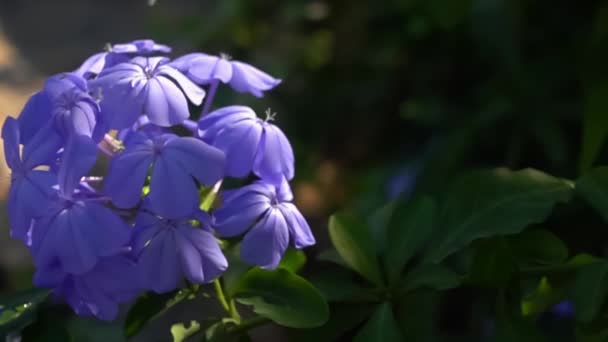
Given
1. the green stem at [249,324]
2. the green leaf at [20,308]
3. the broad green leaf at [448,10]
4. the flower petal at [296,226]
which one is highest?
the flower petal at [296,226]

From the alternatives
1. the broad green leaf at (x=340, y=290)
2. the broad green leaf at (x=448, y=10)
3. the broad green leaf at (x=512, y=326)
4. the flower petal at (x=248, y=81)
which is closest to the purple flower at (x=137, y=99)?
the flower petal at (x=248, y=81)

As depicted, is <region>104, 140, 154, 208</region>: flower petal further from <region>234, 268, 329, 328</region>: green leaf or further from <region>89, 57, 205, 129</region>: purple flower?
<region>234, 268, 329, 328</region>: green leaf

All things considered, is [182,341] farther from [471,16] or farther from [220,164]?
[471,16]

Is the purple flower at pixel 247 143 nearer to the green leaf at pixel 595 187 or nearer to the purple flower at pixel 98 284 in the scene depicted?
the purple flower at pixel 98 284

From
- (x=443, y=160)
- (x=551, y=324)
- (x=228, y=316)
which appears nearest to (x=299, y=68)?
(x=443, y=160)

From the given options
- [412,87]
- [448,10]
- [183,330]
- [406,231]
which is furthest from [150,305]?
[412,87]

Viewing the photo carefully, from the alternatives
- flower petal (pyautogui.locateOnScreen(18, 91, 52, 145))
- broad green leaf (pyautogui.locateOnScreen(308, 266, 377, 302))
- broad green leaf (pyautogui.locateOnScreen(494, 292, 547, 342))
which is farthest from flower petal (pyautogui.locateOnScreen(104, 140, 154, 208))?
Answer: broad green leaf (pyautogui.locateOnScreen(494, 292, 547, 342))
